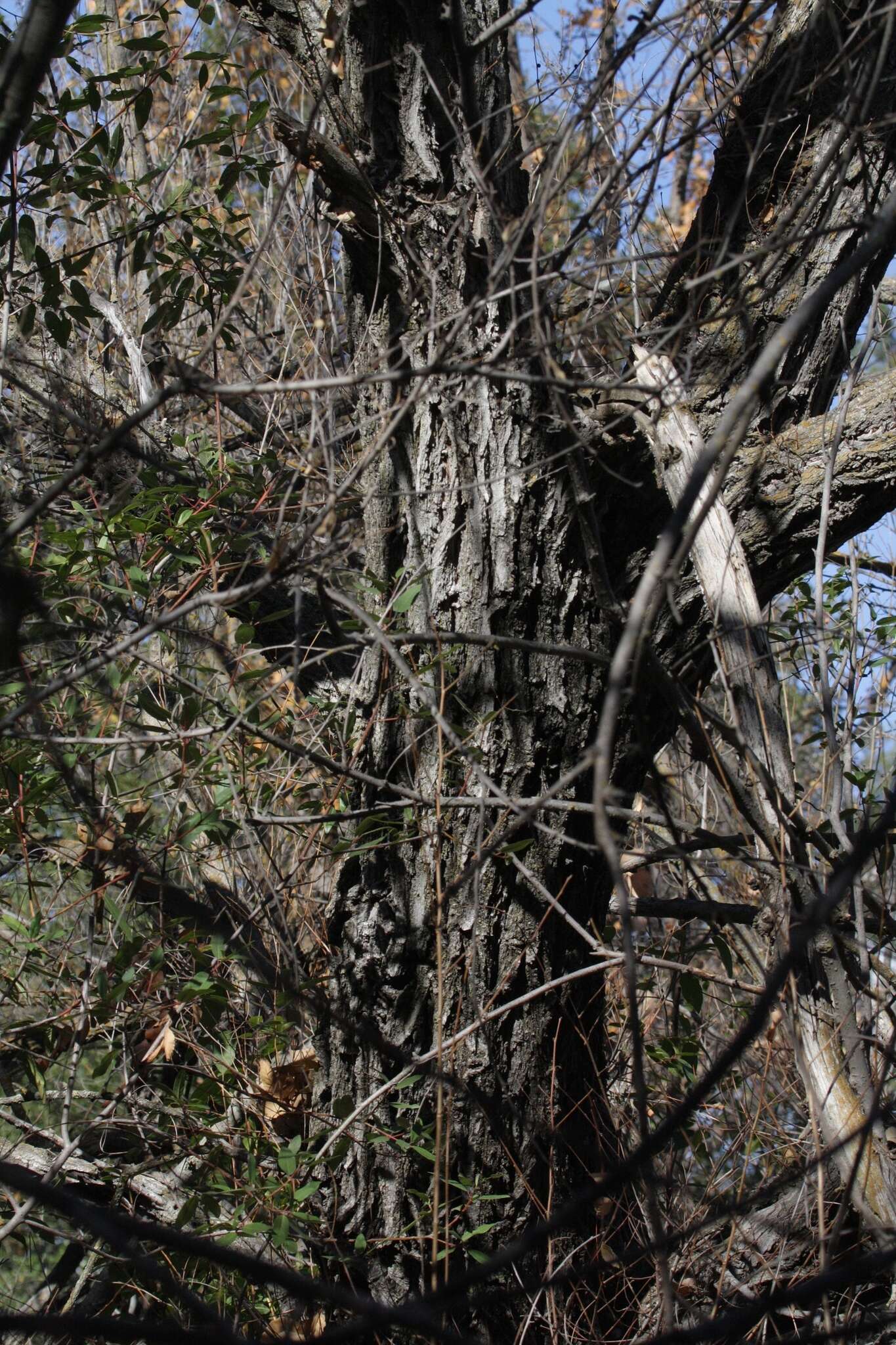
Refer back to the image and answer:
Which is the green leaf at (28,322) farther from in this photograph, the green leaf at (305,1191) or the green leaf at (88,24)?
the green leaf at (305,1191)

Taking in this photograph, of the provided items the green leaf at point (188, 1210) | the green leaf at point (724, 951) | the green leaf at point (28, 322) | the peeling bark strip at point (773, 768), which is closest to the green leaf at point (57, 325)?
the green leaf at point (28, 322)

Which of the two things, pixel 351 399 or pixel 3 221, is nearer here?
pixel 3 221

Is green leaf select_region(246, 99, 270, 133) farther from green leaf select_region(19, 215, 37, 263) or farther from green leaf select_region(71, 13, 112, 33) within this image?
green leaf select_region(19, 215, 37, 263)

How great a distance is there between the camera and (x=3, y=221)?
2516mm

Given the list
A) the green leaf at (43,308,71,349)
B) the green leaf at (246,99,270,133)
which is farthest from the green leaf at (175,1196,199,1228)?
the green leaf at (246,99,270,133)

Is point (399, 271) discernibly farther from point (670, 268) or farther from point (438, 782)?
point (438, 782)

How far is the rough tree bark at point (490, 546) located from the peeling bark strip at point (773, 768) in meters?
0.17

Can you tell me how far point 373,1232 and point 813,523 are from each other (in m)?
1.91

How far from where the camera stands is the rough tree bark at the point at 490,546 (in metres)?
2.27

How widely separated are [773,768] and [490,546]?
807mm

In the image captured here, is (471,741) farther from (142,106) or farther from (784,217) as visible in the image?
(142,106)

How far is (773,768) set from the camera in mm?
2152

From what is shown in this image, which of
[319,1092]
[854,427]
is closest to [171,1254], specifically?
[319,1092]

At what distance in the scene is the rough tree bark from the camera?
227 cm
